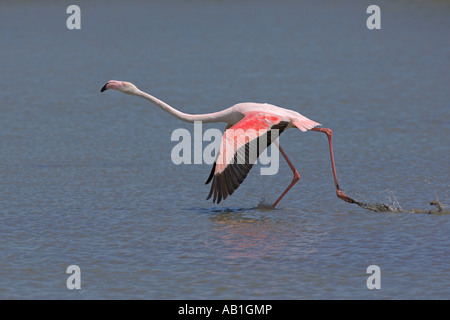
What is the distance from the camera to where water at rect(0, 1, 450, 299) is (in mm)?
10000

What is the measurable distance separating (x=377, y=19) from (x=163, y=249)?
92.7 ft

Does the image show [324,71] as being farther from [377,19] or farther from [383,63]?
[377,19]

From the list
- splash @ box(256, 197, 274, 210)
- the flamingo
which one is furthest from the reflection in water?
the flamingo

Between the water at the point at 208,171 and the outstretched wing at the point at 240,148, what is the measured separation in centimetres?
61

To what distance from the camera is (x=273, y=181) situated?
15.0 meters

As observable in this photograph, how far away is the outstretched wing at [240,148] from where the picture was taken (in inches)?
456

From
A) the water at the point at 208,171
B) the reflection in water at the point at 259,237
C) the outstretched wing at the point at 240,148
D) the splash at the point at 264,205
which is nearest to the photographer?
the water at the point at 208,171

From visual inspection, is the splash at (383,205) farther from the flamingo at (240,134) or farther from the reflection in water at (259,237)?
the reflection in water at (259,237)

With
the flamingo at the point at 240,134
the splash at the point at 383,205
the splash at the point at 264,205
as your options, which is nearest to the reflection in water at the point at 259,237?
the splash at the point at 264,205

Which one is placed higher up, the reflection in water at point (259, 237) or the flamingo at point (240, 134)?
the flamingo at point (240, 134)

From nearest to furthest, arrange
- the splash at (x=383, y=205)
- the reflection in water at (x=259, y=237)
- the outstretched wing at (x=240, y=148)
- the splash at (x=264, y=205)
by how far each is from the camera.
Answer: the reflection in water at (x=259, y=237) < the outstretched wing at (x=240, y=148) < the splash at (x=383, y=205) < the splash at (x=264, y=205)

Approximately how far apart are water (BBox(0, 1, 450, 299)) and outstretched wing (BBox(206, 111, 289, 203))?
61 cm

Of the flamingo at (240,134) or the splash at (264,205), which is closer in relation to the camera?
the flamingo at (240,134)
